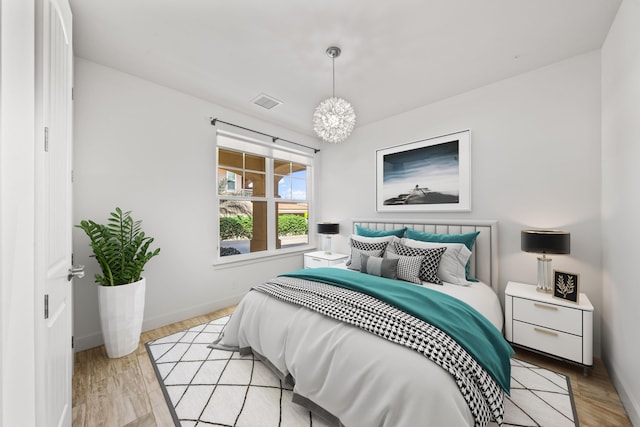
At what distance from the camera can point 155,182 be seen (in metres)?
2.77

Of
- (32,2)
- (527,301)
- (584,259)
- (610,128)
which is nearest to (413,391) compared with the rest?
(527,301)

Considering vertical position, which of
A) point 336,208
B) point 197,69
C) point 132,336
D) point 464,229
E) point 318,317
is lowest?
point 132,336

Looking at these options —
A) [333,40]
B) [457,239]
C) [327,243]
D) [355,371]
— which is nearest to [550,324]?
[457,239]

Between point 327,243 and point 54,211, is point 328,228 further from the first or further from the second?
point 54,211

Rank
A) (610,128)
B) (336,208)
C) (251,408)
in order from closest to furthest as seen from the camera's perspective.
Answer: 1. (251,408)
2. (610,128)
3. (336,208)

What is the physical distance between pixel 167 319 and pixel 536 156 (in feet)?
13.9

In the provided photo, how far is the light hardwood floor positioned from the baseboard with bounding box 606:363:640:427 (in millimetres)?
31

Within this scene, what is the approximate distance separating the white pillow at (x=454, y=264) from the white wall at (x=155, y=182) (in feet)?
8.26

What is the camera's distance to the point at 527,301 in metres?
2.17

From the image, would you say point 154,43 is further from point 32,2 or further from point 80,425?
point 80,425

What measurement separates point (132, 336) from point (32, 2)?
7.88 feet

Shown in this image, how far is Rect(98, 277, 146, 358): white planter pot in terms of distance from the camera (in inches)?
85.3

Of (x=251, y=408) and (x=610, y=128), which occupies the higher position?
(x=610, y=128)

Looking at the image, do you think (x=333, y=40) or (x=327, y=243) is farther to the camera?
(x=327, y=243)
